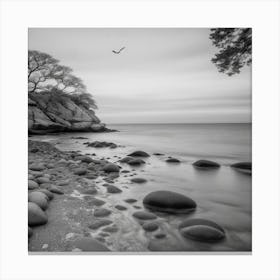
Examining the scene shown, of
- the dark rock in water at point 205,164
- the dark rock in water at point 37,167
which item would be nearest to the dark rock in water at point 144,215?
the dark rock in water at point 205,164

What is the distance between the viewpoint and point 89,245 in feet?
6.13

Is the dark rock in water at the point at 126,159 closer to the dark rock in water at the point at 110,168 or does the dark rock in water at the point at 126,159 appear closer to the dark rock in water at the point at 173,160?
the dark rock in water at the point at 110,168

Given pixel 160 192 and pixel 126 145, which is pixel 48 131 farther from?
pixel 160 192

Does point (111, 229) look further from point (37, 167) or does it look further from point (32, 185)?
point (37, 167)

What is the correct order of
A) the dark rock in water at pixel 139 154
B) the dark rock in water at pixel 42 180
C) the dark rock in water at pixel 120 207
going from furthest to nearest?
the dark rock in water at pixel 139 154 < the dark rock in water at pixel 42 180 < the dark rock in water at pixel 120 207

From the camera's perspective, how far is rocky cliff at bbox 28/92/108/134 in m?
2.78

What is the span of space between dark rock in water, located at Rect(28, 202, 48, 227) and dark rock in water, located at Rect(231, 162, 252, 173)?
1.97 meters

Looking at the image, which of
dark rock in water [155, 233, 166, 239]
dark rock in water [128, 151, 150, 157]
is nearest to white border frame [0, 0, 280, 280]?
dark rock in water [155, 233, 166, 239]

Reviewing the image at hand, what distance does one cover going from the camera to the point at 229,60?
2.38 meters

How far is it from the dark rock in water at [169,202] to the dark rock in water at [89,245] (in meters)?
0.60

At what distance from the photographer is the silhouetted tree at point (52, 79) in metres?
2.38

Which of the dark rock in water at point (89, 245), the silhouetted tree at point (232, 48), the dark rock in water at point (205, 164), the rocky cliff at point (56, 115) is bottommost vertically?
the dark rock in water at point (89, 245)
